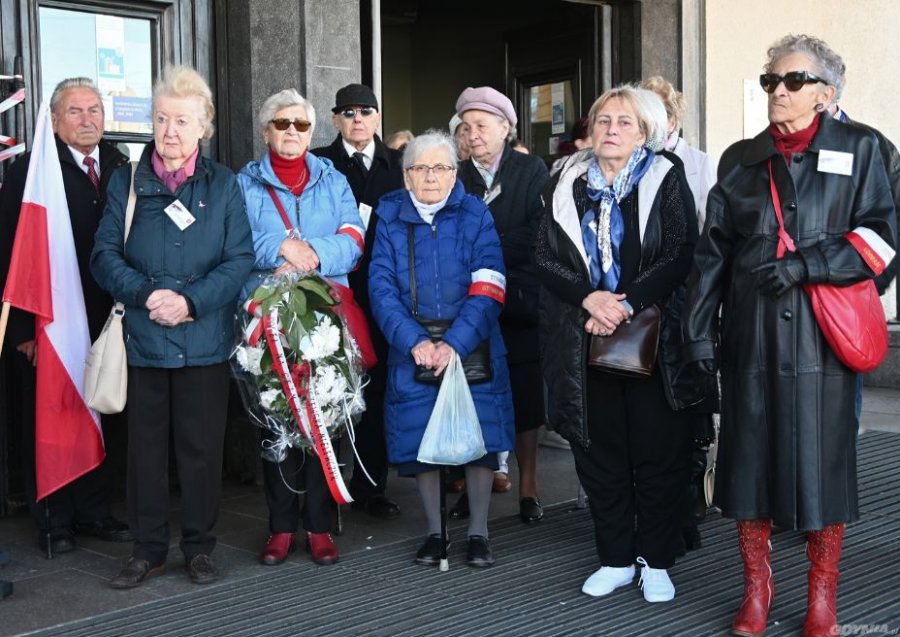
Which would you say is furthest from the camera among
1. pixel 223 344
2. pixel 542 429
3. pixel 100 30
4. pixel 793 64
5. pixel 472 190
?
pixel 542 429

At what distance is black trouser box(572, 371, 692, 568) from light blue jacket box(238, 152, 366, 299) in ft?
3.92

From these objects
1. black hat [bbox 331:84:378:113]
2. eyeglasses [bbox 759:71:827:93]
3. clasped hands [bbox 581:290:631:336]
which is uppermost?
black hat [bbox 331:84:378:113]

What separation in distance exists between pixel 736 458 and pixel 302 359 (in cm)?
167

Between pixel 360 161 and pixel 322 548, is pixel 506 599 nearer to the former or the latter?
pixel 322 548

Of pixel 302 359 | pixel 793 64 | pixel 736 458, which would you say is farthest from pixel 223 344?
pixel 793 64

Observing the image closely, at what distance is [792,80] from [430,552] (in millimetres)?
2294

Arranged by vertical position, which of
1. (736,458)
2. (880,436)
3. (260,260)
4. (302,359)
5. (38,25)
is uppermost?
(38,25)

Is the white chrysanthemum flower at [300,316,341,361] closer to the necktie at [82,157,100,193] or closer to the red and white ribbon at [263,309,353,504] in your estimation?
the red and white ribbon at [263,309,353,504]

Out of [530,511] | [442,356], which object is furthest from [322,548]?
[530,511]

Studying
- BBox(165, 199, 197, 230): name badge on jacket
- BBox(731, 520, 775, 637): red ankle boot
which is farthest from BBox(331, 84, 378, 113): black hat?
BBox(731, 520, 775, 637): red ankle boot

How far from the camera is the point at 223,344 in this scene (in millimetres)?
4605

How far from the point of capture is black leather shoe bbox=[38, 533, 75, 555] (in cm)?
503

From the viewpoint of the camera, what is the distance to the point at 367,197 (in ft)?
18.4

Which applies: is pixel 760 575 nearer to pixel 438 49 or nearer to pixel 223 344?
pixel 223 344
